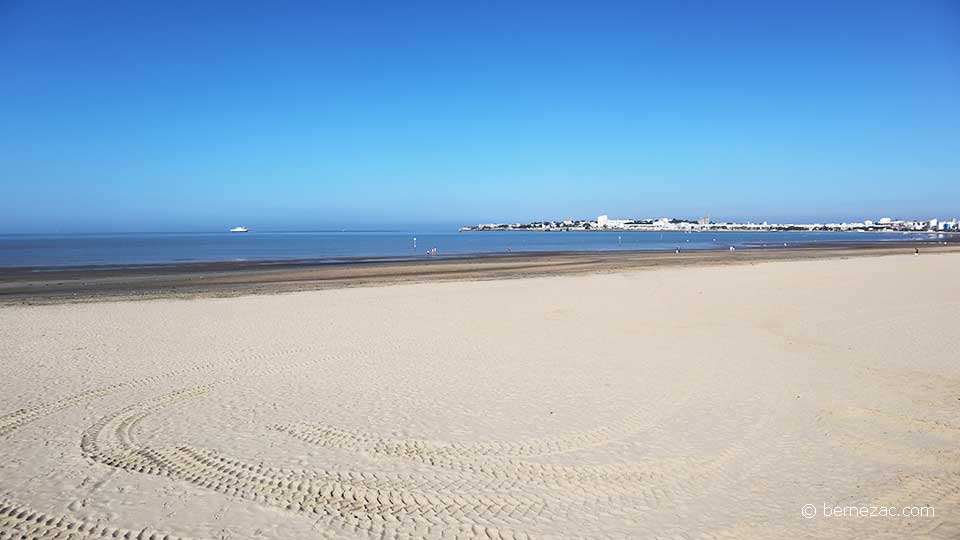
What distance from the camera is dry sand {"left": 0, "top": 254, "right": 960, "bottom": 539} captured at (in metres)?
4.82

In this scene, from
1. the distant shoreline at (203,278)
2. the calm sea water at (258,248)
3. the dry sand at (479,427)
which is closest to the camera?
the dry sand at (479,427)

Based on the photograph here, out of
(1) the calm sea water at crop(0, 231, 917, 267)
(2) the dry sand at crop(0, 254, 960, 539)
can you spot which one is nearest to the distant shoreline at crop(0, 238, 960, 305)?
(2) the dry sand at crop(0, 254, 960, 539)

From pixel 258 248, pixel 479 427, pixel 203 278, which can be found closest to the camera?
pixel 479 427

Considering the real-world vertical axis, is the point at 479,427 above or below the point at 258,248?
below

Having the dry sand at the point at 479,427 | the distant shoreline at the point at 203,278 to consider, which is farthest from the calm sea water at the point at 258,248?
the dry sand at the point at 479,427

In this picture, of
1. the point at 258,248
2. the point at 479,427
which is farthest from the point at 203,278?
the point at 258,248

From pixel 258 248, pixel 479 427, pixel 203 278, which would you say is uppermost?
pixel 258 248

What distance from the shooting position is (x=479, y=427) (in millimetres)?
7000

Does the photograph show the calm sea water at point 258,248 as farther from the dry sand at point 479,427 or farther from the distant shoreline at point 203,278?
the dry sand at point 479,427

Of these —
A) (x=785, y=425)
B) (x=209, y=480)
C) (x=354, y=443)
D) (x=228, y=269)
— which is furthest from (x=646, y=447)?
(x=228, y=269)

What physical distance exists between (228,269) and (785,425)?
3225 cm

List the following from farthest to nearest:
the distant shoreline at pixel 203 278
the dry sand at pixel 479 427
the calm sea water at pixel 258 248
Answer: the calm sea water at pixel 258 248 < the distant shoreline at pixel 203 278 < the dry sand at pixel 479 427

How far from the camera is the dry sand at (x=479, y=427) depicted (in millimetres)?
4820

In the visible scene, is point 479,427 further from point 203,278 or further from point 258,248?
point 258,248
